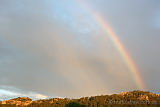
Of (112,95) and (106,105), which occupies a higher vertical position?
(112,95)

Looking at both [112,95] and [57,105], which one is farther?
[112,95]

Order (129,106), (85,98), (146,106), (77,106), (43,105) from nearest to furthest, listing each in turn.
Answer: (146,106) < (129,106) < (77,106) < (43,105) < (85,98)

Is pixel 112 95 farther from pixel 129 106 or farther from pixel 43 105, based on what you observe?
pixel 43 105

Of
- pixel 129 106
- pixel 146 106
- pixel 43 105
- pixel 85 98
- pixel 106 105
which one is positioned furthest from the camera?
pixel 85 98

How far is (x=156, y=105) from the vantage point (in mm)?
139500

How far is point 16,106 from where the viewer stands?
177250mm

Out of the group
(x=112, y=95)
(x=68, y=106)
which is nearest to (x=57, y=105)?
(x=68, y=106)

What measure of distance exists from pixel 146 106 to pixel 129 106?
43.1 feet

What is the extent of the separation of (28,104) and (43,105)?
56.9 ft

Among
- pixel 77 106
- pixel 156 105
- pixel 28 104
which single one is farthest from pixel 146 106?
pixel 28 104

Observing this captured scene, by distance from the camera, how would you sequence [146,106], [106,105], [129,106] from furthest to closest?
[106,105] < [129,106] < [146,106]

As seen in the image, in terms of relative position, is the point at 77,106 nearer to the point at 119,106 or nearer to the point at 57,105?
the point at 57,105

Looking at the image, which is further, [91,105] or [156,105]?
[91,105]

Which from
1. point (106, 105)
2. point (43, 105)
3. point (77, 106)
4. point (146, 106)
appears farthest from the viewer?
point (43, 105)
